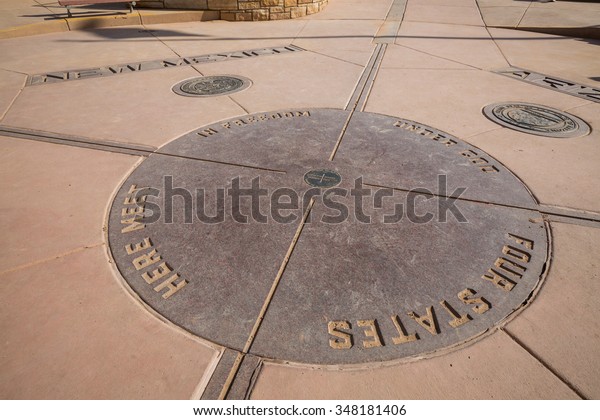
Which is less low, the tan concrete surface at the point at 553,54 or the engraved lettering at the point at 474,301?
the tan concrete surface at the point at 553,54

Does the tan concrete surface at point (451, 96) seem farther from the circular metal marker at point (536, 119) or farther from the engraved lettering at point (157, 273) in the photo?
the engraved lettering at point (157, 273)

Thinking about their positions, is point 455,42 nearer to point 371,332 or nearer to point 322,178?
point 322,178

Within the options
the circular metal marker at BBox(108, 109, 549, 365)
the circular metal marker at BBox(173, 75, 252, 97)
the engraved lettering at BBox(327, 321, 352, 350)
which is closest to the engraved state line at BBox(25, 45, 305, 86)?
the circular metal marker at BBox(173, 75, 252, 97)

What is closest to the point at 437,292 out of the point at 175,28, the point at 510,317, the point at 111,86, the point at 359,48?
the point at 510,317

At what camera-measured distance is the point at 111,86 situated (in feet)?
15.5

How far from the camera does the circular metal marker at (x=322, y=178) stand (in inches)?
111

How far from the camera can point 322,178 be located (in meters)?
2.89

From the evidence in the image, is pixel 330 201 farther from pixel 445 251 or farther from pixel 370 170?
pixel 445 251

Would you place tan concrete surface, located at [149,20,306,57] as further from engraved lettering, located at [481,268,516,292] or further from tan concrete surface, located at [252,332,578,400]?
tan concrete surface, located at [252,332,578,400]

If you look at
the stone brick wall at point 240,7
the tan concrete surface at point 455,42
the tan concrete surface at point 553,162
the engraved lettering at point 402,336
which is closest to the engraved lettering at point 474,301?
the engraved lettering at point 402,336

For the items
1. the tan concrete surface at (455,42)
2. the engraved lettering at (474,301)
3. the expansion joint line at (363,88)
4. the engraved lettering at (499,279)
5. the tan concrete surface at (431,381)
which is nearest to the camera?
the tan concrete surface at (431,381)

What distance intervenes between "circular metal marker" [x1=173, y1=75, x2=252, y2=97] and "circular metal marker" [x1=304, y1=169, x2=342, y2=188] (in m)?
2.14

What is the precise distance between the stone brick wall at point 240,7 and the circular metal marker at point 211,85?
160 inches
